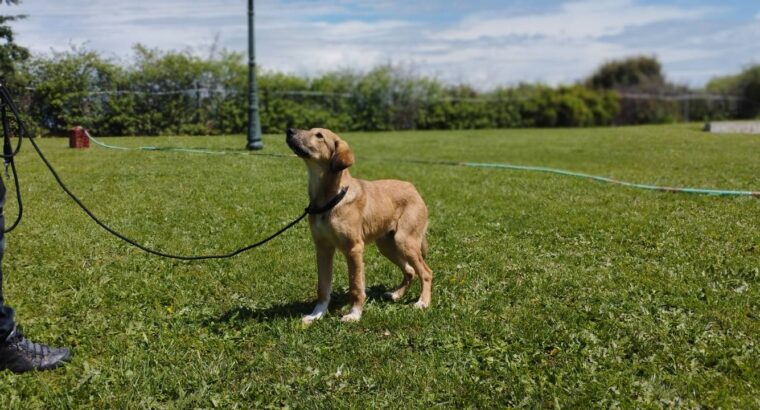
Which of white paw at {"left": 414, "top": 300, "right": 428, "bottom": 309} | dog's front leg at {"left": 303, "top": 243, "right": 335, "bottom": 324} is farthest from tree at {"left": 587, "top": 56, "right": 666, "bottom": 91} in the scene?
dog's front leg at {"left": 303, "top": 243, "right": 335, "bottom": 324}

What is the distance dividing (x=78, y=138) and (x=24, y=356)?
9.96m

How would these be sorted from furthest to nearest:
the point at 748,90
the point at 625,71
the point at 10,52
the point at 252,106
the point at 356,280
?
1. the point at 625,71
2. the point at 748,90
3. the point at 252,106
4. the point at 10,52
5. the point at 356,280

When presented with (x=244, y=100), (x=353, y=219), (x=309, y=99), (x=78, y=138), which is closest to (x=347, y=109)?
(x=309, y=99)

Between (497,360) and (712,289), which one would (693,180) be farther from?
(497,360)

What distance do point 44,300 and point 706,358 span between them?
571 centimetres

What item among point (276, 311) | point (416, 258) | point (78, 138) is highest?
point (78, 138)

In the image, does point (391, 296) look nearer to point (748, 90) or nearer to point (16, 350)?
point (16, 350)

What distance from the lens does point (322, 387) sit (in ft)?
13.5

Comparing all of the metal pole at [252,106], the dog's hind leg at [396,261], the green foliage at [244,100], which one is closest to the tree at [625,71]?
the green foliage at [244,100]

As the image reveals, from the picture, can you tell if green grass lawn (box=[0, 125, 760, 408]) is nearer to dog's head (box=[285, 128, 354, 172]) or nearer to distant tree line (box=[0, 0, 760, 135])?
dog's head (box=[285, 128, 354, 172])

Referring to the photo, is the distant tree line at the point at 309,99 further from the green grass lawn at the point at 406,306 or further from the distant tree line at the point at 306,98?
the green grass lawn at the point at 406,306

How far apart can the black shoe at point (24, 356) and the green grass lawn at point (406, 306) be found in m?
0.10

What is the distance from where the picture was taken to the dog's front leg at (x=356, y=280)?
5.11 metres

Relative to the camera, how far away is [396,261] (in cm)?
585
